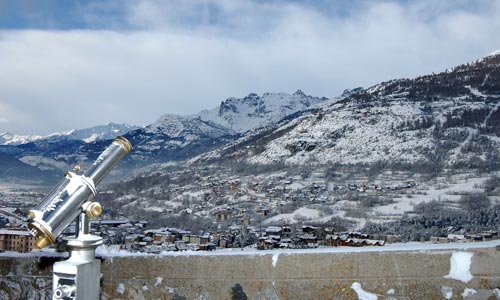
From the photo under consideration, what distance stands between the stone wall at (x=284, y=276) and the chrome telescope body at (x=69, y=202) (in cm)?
157

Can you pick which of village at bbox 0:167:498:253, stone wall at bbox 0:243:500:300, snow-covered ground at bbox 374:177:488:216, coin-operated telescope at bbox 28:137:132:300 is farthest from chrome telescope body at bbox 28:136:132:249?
snow-covered ground at bbox 374:177:488:216

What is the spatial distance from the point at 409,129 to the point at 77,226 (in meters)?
112

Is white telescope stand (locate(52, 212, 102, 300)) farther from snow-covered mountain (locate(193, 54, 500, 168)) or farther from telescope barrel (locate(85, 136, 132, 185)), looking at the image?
snow-covered mountain (locate(193, 54, 500, 168))

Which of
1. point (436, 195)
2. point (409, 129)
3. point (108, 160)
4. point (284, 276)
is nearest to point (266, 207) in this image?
point (436, 195)

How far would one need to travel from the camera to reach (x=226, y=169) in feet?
404

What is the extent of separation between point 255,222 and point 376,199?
62.0 feet

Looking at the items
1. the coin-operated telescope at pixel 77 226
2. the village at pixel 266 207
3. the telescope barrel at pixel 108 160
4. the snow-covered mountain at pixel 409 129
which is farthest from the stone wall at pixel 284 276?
the snow-covered mountain at pixel 409 129

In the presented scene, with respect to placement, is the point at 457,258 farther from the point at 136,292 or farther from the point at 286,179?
the point at 286,179

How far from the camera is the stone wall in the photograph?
13.3 ft

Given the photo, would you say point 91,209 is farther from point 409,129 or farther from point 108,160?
point 409,129

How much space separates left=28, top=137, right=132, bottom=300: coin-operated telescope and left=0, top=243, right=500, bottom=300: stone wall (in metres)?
1.41

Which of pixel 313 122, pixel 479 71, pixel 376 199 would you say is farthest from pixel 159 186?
pixel 479 71

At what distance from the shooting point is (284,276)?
170 inches

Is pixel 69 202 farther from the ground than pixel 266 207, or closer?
farther from the ground
